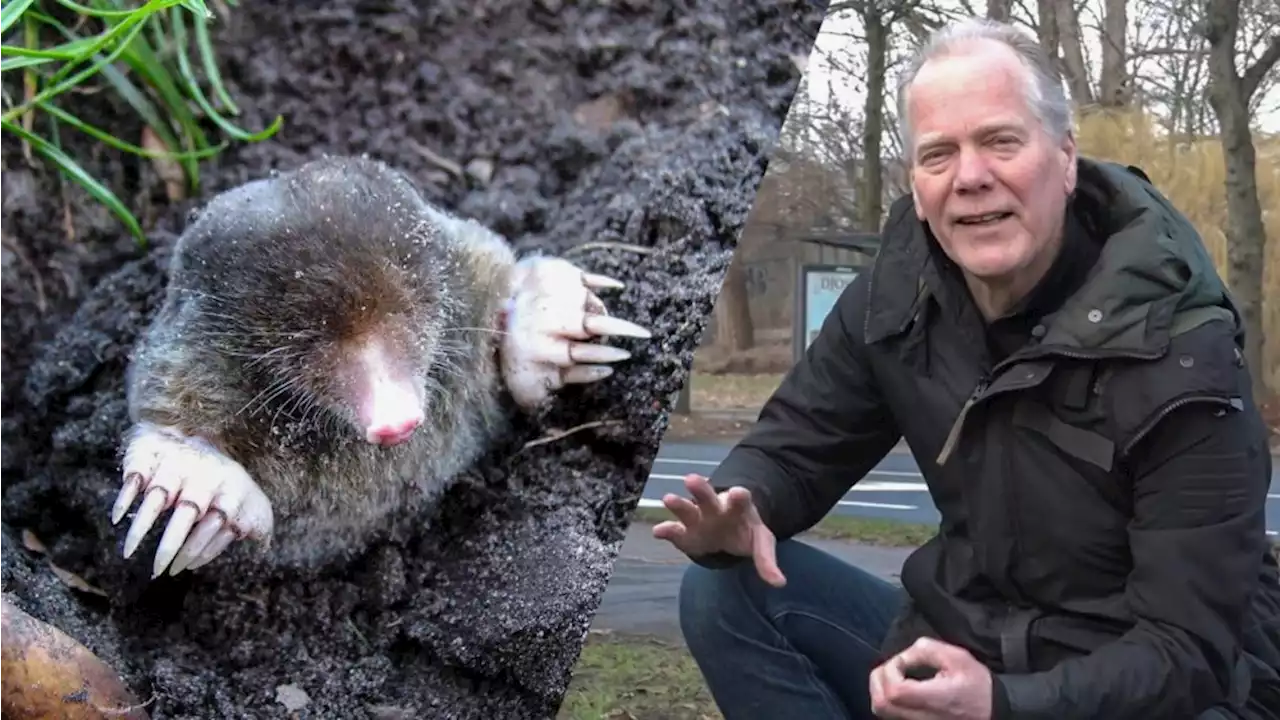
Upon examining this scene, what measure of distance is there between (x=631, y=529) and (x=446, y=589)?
178 millimetres

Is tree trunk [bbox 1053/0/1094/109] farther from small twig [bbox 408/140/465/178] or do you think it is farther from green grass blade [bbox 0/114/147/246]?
green grass blade [bbox 0/114/147/246]

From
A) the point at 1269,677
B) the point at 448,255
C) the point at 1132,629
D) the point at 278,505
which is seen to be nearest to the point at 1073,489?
the point at 1132,629

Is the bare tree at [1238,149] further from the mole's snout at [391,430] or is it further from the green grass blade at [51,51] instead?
the green grass blade at [51,51]

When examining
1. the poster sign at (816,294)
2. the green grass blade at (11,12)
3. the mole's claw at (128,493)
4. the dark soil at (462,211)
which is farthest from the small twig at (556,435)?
the green grass blade at (11,12)

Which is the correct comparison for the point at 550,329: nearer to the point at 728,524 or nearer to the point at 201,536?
the point at 728,524

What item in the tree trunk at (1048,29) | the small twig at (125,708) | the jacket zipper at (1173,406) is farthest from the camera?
the small twig at (125,708)

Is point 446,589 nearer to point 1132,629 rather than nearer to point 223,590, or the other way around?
point 223,590

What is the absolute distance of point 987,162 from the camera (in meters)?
0.79

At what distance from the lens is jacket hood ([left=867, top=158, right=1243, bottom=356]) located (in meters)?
0.77

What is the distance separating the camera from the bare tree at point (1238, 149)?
2.88 feet

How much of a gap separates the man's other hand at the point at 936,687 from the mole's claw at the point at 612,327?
14.2 inches

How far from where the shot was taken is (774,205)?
1019 millimetres

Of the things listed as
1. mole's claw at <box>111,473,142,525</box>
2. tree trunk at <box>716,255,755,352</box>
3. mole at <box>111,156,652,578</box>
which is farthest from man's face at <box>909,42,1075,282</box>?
mole's claw at <box>111,473,142,525</box>

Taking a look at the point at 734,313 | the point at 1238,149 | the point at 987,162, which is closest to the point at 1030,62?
the point at 987,162
